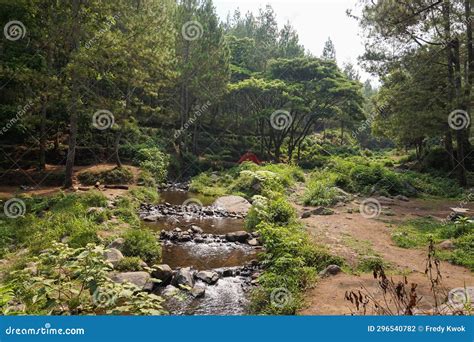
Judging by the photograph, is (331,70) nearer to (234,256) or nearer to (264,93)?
(264,93)

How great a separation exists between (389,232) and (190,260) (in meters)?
6.86

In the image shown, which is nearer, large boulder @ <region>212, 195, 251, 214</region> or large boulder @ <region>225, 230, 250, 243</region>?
large boulder @ <region>225, 230, 250, 243</region>

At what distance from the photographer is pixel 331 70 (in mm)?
37312

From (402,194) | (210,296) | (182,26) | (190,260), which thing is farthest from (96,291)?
(182,26)

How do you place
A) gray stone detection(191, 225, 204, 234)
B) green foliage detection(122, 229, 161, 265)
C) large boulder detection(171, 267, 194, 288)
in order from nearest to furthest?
large boulder detection(171, 267, 194, 288) → green foliage detection(122, 229, 161, 265) → gray stone detection(191, 225, 204, 234)

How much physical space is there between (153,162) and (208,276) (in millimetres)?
16709

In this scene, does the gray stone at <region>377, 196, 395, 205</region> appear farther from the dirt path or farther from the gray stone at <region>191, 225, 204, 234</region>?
the gray stone at <region>191, 225, 204, 234</region>

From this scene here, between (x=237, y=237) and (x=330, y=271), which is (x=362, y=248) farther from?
(x=237, y=237)

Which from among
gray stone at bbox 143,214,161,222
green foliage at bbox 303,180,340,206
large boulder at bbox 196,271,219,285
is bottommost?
large boulder at bbox 196,271,219,285

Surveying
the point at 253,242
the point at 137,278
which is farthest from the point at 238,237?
the point at 137,278

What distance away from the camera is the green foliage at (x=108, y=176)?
18.8m

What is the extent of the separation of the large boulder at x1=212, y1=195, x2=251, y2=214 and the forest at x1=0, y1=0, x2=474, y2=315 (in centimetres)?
14

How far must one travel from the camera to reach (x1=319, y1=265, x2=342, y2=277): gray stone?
27.4 ft

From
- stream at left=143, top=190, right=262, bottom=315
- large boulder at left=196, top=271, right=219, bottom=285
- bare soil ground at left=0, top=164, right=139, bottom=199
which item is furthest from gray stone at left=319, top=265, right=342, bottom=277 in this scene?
bare soil ground at left=0, top=164, right=139, bottom=199
